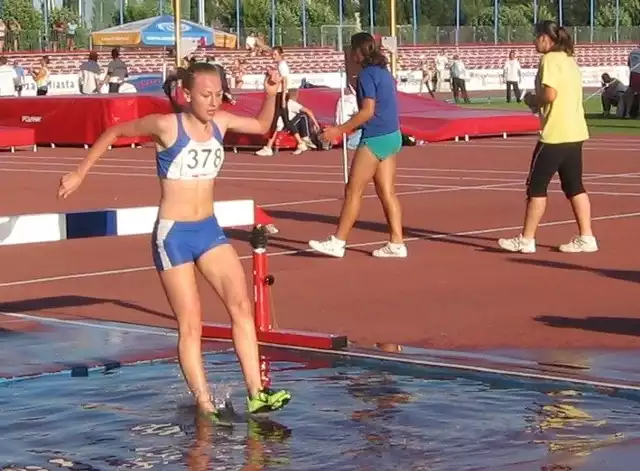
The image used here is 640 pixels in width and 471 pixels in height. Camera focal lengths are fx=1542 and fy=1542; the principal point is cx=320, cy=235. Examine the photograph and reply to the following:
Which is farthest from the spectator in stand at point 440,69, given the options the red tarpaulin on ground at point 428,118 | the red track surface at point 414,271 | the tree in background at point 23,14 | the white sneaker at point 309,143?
the red track surface at point 414,271

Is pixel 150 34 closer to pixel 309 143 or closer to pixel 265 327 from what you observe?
pixel 309 143

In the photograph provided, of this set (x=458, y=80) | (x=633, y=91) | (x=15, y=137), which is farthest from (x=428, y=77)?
(x=15, y=137)

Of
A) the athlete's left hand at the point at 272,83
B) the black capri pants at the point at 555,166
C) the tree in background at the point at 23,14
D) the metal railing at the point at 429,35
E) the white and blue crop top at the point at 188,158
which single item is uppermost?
the tree in background at the point at 23,14

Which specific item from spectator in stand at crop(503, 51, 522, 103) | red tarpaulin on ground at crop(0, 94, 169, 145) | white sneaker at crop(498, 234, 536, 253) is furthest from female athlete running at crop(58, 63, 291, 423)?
spectator in stand at crop(503, 51, 522, 103)

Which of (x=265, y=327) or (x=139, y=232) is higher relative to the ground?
(x=139, y=232)

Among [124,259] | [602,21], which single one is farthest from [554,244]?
[602,21]

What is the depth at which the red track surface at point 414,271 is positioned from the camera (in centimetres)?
1018

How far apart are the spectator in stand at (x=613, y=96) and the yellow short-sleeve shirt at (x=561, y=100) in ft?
82.8

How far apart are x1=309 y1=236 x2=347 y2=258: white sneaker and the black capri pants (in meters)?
1.66

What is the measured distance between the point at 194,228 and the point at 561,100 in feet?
20.3

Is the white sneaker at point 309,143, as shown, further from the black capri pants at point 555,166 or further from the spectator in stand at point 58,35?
the spectator in stand at point 58,35

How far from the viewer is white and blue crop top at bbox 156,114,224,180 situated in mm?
7410

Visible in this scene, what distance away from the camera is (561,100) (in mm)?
12961

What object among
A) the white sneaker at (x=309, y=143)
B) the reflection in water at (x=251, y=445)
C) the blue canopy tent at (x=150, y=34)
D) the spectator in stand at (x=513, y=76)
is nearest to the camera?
the reflection in water at (x=251, y=445)
